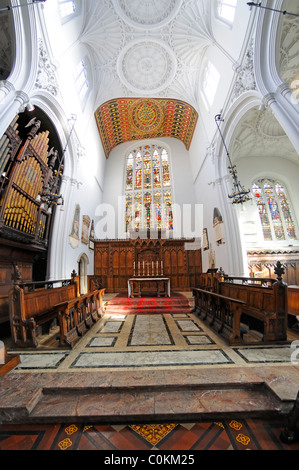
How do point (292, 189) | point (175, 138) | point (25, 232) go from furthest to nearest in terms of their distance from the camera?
point (175, 138) < point (292, 189) < point (25, 232)

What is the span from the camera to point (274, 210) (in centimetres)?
1147

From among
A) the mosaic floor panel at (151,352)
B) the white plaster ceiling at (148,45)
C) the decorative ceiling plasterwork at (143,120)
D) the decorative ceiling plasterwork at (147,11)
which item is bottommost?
the mosaic floor panel at (151,352)

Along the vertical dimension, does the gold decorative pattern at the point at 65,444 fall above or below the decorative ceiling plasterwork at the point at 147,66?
below

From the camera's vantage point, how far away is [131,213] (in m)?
13.0

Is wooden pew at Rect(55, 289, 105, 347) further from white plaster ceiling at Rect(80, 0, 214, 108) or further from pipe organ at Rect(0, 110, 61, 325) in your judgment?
white plaster ceiling at Rect(80, 0, 214, 108)

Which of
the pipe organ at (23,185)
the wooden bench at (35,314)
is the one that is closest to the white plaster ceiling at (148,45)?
the pipe organ at (23,185)

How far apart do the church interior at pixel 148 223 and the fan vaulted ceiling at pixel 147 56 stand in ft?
0.22

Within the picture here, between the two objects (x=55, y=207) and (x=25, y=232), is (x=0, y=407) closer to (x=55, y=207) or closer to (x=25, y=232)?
(x=25, y=232)

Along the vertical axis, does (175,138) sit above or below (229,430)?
above

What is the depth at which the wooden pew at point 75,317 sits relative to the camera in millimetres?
3253

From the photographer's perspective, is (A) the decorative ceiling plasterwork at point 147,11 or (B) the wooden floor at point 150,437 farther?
(A) the decorative ceiling plasterwork at point 147,11

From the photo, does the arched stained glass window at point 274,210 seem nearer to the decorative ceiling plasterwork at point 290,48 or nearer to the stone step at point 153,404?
the decorative ceiling plasterwork at point 290,48

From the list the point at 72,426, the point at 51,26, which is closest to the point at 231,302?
the point at 72,426

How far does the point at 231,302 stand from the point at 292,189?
1176cm
